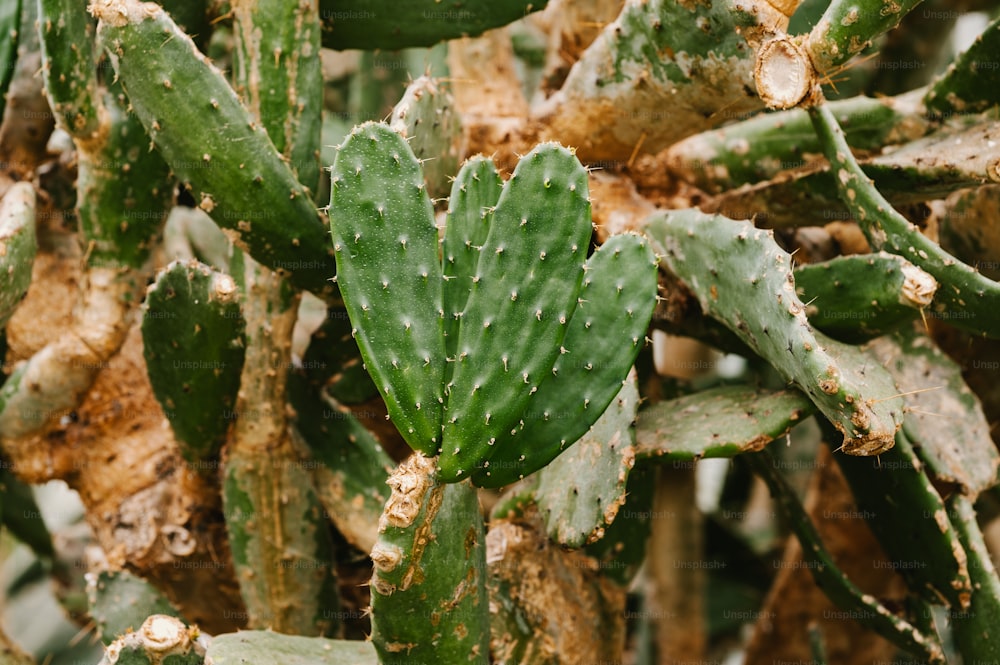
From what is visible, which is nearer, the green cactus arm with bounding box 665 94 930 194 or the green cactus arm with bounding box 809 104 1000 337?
the green cactus arm with bounding box 809 104 1000 337

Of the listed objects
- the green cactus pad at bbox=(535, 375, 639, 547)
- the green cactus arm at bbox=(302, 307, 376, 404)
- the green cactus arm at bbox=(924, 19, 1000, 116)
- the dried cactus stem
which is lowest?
the green cactus pad at bbox=(535, 375, 639, 547)

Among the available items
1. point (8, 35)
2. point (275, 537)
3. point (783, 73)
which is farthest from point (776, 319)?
point (8, 35)

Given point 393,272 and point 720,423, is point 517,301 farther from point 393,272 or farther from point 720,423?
point 720,423

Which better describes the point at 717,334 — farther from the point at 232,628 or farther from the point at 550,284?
the point at 232,628

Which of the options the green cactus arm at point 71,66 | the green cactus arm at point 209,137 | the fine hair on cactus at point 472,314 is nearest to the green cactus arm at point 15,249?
the fine hair on cactus at point 472,314

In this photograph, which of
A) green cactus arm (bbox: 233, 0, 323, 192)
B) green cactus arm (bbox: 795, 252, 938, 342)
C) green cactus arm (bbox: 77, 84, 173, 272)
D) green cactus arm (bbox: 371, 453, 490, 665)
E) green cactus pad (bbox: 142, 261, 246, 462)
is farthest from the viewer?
green cactus arm (bbox: 77, 84, 173, 272)

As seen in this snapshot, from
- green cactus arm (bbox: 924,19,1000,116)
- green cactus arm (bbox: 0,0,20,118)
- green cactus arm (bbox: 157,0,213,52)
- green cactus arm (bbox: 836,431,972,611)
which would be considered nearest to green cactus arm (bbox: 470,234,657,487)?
green cactus arm (bbox: 836,431,972,611)

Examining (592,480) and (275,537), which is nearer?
(592,480)

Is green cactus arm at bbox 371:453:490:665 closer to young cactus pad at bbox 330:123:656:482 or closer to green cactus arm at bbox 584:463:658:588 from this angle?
young cactus pad at bbox 330:123:656:482
